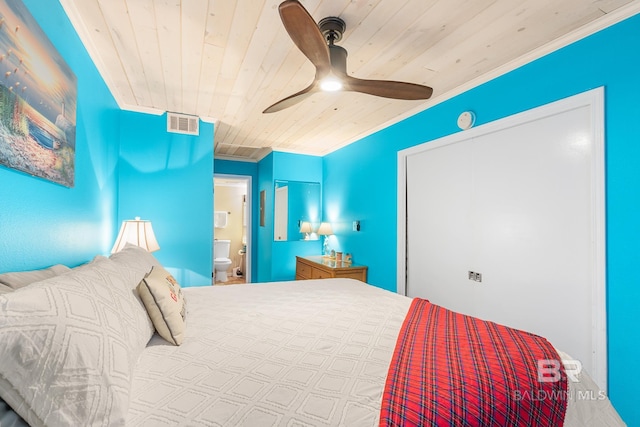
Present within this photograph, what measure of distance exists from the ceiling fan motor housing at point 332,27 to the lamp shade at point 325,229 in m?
2.88

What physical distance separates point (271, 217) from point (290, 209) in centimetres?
36

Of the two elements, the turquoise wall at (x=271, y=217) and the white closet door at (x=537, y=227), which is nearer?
the white closet door at (x=537, y=227)

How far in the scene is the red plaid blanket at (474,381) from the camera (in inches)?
32.2

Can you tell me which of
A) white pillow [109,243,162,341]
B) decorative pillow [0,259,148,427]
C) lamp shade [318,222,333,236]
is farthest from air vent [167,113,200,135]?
decorative pillow [0,259,148,427]

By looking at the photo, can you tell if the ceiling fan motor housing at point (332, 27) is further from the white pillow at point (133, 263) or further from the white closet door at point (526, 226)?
the white pillow at point (133, 263)

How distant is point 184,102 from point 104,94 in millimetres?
659

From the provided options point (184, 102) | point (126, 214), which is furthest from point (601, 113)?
point (126, 214)

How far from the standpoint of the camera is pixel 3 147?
1.01 meters

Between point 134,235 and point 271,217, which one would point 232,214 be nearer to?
point 271,217

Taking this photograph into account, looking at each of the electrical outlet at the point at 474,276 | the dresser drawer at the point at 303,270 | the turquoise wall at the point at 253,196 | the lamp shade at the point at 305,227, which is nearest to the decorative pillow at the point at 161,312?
the electrical outlet at the point at 474,276

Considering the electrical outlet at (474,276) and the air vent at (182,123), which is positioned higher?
the air vent at (182,123)

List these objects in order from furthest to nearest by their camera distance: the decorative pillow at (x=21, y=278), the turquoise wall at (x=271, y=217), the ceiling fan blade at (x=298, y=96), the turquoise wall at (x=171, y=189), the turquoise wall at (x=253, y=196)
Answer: the turquoise wall at (x=253, y=196) < the turquoise wall at (x=271, y=217) < the turquoise wall at (x=171, y=189) < the ceiling fan blade at (x=298, y=96) < the decorative pillow at (x=21, y=278)

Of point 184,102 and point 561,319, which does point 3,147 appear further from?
point 561,319

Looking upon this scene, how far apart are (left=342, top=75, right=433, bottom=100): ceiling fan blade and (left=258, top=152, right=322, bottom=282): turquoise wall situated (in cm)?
280
